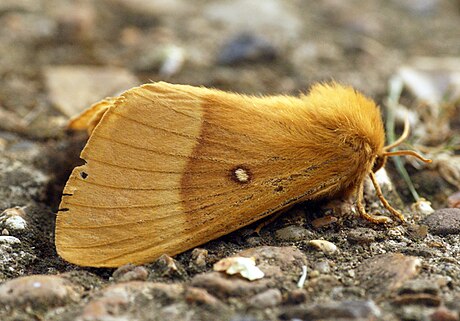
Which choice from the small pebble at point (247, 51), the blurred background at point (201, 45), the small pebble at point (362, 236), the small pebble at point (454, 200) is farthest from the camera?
the small pebble at point (247, 51)

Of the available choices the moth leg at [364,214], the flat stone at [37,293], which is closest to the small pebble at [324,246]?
the moth leg at [364,214]

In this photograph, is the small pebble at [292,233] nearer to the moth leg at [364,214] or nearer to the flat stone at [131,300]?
the moth leg at [364,214]

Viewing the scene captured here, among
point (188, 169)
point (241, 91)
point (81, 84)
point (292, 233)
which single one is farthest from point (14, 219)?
point (241, 91)

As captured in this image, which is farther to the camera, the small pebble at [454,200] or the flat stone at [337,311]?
the small pebble at [454,200]

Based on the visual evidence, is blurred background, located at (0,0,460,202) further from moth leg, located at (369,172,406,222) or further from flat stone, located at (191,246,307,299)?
flat stone, located at (191,246,307,299)

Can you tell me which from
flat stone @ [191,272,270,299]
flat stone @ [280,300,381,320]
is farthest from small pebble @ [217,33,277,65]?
flat stone @ [280,300,381,320]

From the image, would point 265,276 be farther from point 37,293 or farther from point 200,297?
point 37,293

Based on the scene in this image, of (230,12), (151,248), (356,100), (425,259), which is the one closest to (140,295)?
(151,248)
